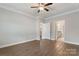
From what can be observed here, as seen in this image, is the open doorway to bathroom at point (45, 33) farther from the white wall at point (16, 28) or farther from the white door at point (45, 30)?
the white wall at point (16, 28)

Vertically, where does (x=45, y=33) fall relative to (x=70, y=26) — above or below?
below

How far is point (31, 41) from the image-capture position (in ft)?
6.59

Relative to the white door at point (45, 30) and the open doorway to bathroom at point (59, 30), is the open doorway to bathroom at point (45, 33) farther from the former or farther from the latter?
the open doorway to bathroom at point (59, 30)

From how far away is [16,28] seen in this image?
1884 mm

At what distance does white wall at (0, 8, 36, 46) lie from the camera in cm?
180

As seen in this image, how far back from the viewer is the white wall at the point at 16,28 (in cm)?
180

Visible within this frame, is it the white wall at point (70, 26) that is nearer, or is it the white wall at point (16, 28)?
the white wall at point (16, 28)

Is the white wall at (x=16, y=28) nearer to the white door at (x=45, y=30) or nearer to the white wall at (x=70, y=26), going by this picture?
the white door at (x=45, y=30)

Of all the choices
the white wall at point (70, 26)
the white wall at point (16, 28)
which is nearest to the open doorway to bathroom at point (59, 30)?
the white wall at point (70, 26)

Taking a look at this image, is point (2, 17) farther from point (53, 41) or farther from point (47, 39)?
point (53, 41)

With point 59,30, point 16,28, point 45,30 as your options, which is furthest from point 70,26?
point 16,28

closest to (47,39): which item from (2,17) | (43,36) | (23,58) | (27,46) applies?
(43,36)

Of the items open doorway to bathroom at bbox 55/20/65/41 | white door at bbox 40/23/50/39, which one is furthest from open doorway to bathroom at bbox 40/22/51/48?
open doorway to bathroom at bbox 55/20/65/41

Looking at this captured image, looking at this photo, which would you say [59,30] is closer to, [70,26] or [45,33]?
[45,33]
